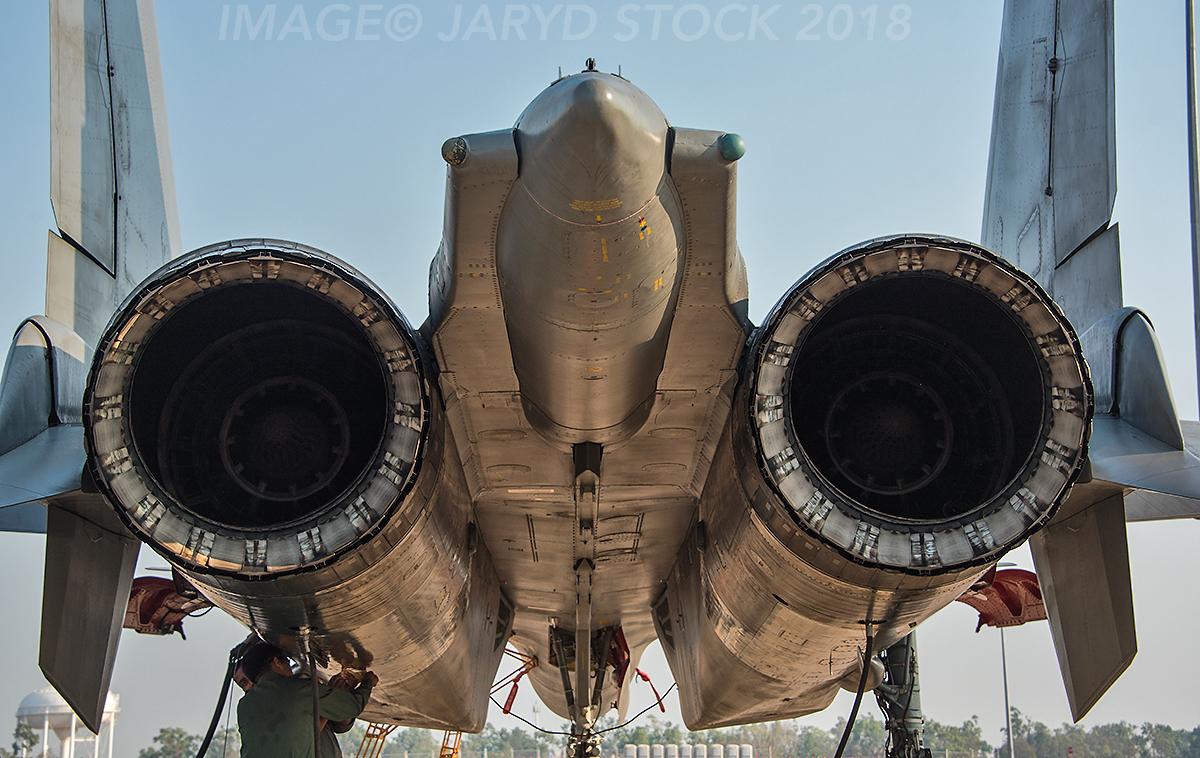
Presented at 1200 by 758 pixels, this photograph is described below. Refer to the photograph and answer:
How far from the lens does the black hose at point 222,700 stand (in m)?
4.09

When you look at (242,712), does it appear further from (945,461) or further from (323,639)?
(945,461)

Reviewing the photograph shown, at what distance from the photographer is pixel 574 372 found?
11.9 feet

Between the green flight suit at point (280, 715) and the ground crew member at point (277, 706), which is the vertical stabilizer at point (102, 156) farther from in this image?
the green flight suit at point (280, 715)

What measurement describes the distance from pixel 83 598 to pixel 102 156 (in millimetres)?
2138

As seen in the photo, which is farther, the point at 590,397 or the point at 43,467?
the point at 590,397

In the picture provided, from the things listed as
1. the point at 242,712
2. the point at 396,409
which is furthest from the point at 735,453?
the point at 242,712

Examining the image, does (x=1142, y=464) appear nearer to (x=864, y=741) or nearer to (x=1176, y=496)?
(x=1176, y=496)

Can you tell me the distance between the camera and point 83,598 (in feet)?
12.9

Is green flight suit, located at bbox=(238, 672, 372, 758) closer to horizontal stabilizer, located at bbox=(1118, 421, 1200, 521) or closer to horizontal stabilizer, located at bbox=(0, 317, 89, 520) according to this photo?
horizontal stabilizer, located at bbox=(0, 317, 89, 520)

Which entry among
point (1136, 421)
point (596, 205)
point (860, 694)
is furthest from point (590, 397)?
point (1136, 421)

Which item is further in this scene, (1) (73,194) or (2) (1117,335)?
(1) (73,194)

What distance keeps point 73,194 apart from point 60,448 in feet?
4.10

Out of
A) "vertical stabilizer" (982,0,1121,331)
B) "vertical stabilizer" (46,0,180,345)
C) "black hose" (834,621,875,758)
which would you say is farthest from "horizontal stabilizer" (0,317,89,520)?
"vertical stabilizer" (982,0,1121,331)

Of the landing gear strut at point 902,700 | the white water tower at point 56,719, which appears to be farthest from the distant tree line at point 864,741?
the landing gear strut at point 902,700
